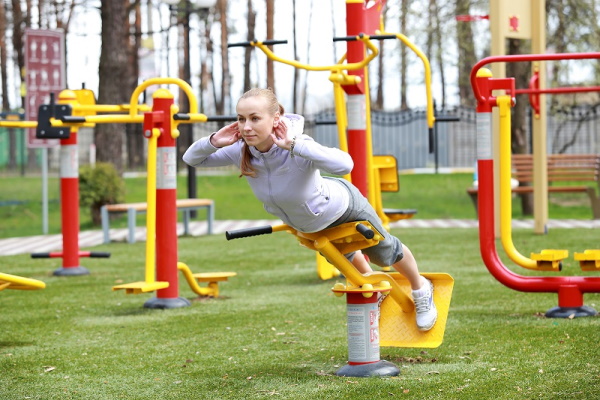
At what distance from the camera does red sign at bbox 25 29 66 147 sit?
12.8m

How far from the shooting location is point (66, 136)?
7.95 metres

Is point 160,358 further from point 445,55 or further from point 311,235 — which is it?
point 445,55

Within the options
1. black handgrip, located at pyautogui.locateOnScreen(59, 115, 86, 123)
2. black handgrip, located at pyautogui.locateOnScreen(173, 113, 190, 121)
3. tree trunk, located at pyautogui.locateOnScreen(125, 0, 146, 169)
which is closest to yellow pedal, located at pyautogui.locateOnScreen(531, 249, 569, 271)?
black handgrip, located at pyautogui.locateOnScreen(173, 113, 190, 121)

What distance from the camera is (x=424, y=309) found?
15.4ft

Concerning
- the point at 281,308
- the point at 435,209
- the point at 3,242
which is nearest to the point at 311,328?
the point at 281,308

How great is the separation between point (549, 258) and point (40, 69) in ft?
29.5

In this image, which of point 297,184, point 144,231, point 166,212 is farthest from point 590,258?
point 144,231

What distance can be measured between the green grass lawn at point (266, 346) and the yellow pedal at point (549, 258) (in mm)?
313

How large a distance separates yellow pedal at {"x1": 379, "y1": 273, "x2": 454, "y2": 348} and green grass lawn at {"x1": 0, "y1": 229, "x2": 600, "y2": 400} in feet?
0.36

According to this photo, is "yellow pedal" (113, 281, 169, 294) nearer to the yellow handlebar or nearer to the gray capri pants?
the yellow handlebar

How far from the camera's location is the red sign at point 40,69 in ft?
42.0

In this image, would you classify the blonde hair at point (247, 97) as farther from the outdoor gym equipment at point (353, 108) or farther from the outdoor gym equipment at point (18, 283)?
the outdoor gym equipment at point (353, 108)

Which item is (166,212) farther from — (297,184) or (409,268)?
(297,184)

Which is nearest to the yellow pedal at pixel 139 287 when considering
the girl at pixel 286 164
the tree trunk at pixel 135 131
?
the girl at pixel 286 164
